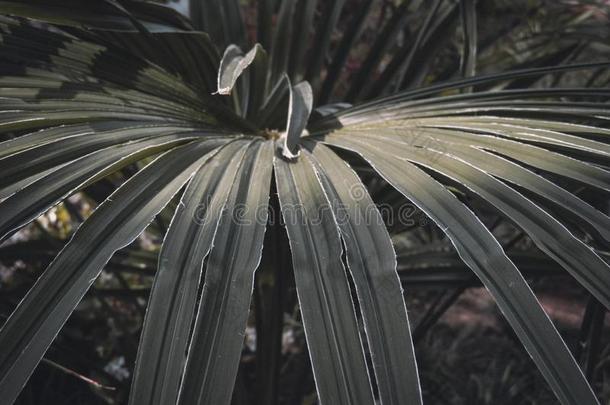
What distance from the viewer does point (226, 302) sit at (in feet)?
1.77

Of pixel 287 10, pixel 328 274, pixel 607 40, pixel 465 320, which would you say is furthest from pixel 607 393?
pixel 328 274

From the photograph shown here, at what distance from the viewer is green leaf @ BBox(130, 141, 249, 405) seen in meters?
0.50

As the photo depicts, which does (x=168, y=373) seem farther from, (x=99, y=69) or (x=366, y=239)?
(x=99, y=69)

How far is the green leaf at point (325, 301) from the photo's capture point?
1.63ft

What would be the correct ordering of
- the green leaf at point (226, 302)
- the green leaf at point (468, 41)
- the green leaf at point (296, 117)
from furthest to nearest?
the green leaf at point (468, 41) < the green leaf at point (296, 117) < the green leaf at point (226, 302)

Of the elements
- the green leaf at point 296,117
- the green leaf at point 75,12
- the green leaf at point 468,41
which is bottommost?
the green leaf at point 296,117

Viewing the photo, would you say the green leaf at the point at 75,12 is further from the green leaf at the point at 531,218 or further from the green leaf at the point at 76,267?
the green leaf at the point at 531,218

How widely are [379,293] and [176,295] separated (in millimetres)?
187

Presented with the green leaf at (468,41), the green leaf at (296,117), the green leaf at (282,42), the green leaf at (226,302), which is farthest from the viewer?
the green leaf at (282,42)

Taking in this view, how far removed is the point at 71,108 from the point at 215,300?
0.41 meters

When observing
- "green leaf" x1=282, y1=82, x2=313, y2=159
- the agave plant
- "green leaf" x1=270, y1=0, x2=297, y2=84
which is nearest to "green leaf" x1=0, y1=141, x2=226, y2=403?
the agave plant

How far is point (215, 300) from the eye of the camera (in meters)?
0.54

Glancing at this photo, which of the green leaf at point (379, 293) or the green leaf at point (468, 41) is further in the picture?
the green leaf at point (468, 41)

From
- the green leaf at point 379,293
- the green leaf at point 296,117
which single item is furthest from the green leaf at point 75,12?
the green leaf at point 379,293
